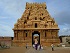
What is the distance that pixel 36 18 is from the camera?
54906 mm

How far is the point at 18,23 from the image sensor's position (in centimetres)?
5450

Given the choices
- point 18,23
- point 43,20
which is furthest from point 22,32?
point 43,20

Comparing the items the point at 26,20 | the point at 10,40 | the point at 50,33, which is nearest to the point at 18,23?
the point at 26,20

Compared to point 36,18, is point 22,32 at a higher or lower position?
lower

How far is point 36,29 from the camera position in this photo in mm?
52719

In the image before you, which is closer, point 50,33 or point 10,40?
point 50,33

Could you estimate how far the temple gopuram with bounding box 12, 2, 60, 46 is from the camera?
52781 millimetres

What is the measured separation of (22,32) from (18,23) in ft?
9.63

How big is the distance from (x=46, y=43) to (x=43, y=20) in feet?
23.3

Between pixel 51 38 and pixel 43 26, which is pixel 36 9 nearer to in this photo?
pixel 43 26

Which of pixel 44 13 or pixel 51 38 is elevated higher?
pixel 44 13

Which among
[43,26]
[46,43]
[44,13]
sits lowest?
[46,43]

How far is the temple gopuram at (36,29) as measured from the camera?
52.8 m

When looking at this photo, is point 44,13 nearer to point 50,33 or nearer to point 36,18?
point 36,18
